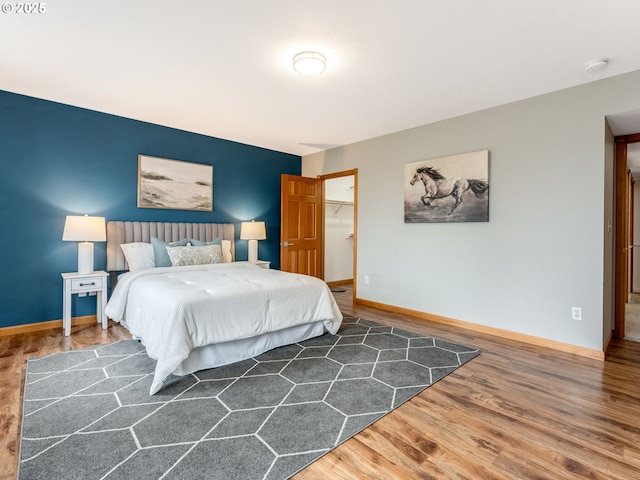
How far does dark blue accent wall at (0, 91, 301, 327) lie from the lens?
3.42 m

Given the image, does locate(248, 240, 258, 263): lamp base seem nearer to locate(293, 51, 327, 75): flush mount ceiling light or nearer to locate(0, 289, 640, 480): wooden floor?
locate(0, 289, 640, 480): wooden floor

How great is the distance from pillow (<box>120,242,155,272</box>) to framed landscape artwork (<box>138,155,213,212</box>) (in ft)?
1.97

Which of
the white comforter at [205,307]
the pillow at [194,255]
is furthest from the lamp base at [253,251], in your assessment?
the white comforter at [205,307]

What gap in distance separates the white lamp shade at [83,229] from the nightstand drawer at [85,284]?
0.42 meters

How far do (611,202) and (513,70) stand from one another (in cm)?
176

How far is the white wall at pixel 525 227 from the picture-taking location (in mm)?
2961

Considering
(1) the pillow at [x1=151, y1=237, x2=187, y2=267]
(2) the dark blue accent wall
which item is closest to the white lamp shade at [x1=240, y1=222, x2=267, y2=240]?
(2) the dark blue accent wall

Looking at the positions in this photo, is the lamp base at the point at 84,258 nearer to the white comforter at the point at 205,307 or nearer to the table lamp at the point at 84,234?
the table lamp at the point at 84,234

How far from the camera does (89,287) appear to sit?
355cm

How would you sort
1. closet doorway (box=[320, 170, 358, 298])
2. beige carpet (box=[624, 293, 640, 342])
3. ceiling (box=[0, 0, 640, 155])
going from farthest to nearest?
1. closet doorway (box=[320, 170, 358, 298])
2. beige carpet (box=[624, 293, 640, 342])
3. ceiling (box=[0, 0, 640, 155])

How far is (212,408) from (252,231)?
10.4 feet

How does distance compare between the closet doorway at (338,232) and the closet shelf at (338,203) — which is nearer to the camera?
the closet shelf at (338,203)

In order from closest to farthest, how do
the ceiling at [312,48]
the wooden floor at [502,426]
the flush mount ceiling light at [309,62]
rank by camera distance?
the wooden floor at [502,426] < the ceiling at [312,48] < the flush mount ceiling light at [309,62]

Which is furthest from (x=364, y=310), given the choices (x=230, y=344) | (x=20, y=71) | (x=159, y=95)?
(x=20, y=71)
